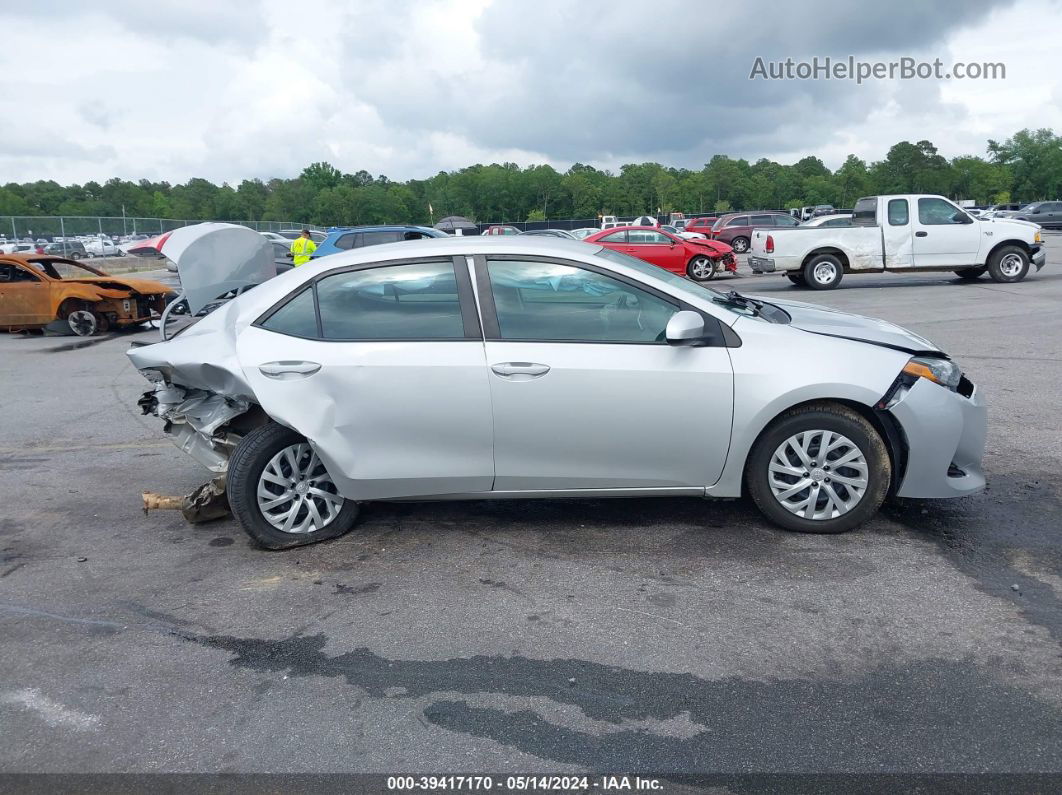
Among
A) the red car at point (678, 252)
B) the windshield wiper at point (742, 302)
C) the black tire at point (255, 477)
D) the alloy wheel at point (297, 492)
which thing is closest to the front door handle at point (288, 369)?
the black tire at point (255, 477)

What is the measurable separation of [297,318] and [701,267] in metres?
18.8

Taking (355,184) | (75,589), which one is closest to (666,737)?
(75,589)

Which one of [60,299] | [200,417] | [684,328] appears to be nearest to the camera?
[684,328]

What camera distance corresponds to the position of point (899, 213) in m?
17.9

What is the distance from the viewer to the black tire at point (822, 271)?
18.4m

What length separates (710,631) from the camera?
3.75 m

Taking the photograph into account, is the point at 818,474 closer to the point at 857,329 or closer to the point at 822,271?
the point at 857,329

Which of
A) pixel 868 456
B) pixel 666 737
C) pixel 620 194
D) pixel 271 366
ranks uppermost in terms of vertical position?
pixel 620 194

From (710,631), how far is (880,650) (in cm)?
69

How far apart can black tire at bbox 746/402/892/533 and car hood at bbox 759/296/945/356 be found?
46 cm

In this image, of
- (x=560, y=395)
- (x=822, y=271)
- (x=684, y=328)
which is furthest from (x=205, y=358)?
(x=822, y=271)

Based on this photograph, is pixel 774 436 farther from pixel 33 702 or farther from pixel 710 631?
pixel 33 702

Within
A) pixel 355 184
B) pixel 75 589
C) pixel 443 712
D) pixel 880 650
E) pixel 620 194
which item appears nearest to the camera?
pixel 443 712

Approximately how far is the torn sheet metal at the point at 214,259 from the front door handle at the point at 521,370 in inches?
97.3
